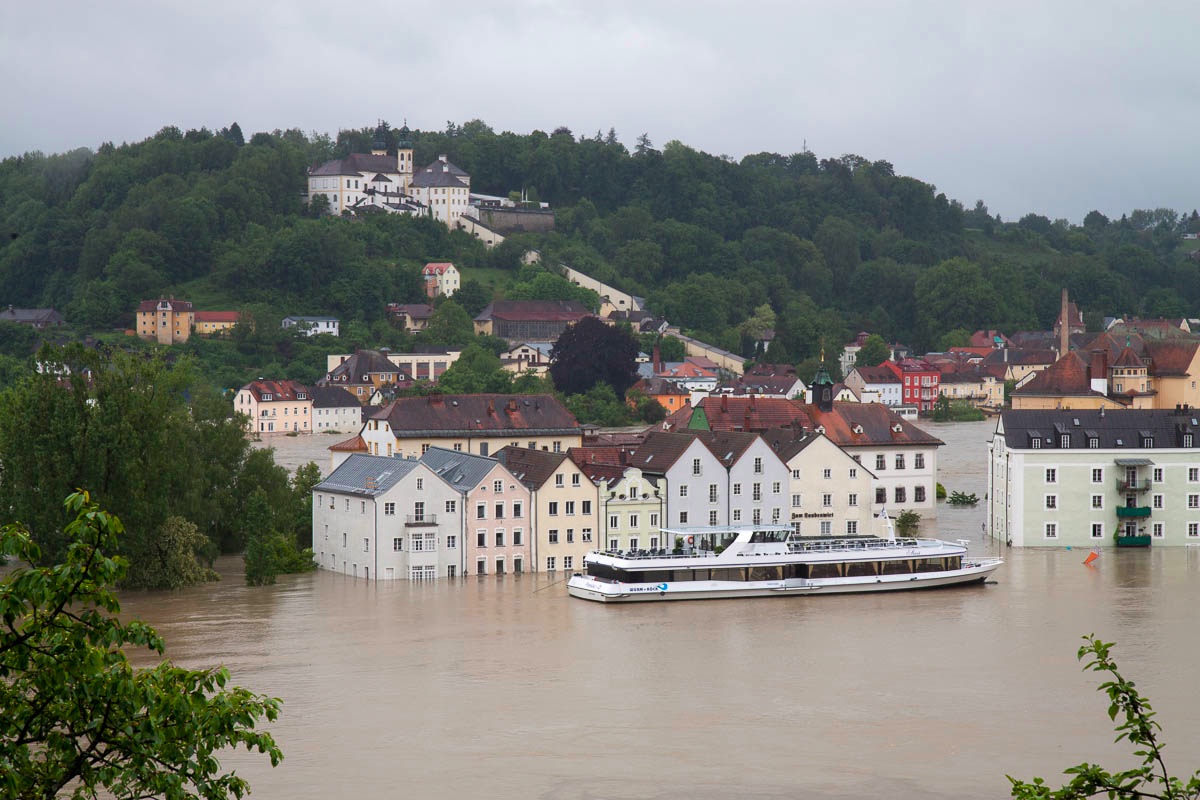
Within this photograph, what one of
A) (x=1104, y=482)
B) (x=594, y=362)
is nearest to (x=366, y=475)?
(x=1104, y=482)

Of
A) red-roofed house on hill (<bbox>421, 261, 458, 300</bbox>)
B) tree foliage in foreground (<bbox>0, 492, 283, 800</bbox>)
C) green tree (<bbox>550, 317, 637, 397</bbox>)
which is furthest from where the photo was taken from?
red-roofed house on hill (<bbox>421, 261, 458, 300</bbox>)

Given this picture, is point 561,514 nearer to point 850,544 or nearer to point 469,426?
point 850,544

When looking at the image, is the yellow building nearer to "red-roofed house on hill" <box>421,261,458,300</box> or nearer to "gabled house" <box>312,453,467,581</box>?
"red-roofed house on hill" <box>421,261,458,300</box>

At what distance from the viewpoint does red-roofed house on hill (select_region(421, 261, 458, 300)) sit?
126 metres

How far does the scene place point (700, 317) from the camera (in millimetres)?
131875

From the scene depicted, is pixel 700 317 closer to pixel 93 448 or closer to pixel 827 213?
pixel 827 213

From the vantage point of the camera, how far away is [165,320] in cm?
11100

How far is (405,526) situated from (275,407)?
51132 millimetres

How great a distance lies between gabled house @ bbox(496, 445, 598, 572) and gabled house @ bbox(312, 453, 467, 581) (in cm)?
199

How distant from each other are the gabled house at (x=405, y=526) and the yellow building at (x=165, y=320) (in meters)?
72.9

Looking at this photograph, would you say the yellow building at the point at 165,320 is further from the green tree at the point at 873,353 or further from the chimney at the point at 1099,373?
the chimney at the point at 1099,373

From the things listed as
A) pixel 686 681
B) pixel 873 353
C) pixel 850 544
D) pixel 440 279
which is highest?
pixel 440 279

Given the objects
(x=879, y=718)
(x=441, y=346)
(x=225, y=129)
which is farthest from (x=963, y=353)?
(x=879, y=718)

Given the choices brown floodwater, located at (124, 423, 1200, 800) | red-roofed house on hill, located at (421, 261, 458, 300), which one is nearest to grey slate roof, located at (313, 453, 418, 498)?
brown floodwater, located at (124, 423, 1200, 800)
